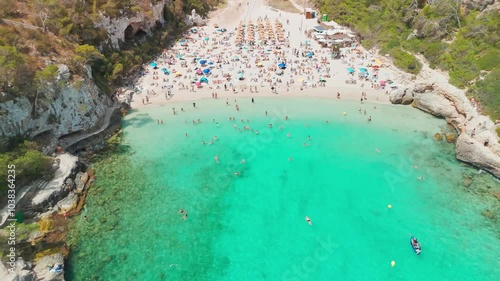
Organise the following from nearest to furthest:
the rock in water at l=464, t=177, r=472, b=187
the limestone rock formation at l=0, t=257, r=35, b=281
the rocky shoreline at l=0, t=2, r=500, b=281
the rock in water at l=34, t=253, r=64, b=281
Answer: the limestone rock formation at l=0, t=257, r=35, b=281 < the rock in water at l=34, t=253, r=64, b=281 < the rocky shoreline at l=0, t=2, r=500, b=281 < the rock in water at l=464, t=177, r=472, b=187

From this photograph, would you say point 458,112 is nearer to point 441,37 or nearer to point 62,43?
point 441,37

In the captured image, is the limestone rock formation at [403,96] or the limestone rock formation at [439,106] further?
the limestone rock formation at [403,96]

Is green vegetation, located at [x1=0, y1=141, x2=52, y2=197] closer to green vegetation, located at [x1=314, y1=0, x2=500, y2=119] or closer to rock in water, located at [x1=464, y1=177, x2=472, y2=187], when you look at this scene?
rock in water, located at [x1=464, y1=177, x2=472, y2=187]

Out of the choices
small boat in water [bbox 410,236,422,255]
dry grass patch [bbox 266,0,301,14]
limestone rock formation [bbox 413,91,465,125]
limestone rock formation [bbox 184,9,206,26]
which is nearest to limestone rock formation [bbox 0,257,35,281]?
small boat in water [bbox 410,236,422,255]

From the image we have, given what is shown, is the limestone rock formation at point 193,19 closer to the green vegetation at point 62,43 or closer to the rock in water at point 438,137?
the green vegetation at point 62,43

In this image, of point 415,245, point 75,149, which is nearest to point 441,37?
point 415,245

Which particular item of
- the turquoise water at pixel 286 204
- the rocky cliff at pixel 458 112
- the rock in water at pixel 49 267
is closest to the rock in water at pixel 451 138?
the rocky cliff at pixel 458 112
